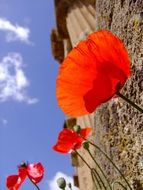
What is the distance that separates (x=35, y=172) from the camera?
2.40 meters

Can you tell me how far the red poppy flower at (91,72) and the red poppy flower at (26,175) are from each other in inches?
47.2

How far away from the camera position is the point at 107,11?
8.31ft

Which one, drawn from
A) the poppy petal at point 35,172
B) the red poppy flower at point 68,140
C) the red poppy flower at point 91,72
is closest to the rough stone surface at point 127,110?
the red poppy flower at point 68,140

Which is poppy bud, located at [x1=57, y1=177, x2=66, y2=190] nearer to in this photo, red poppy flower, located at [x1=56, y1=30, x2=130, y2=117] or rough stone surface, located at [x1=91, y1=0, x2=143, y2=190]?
rough stone surface, located at [x1=91, y1=0, x2=143, y2=190]

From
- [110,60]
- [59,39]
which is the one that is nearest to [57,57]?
[59,39]

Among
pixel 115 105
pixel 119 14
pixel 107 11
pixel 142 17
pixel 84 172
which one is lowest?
pixel 115 105

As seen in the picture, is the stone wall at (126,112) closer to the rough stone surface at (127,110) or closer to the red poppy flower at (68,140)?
the rough stone surface at (127,110)

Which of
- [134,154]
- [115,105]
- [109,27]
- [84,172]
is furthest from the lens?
[84,172]

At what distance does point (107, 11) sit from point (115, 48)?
1.33 m

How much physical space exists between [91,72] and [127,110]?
0.98 m

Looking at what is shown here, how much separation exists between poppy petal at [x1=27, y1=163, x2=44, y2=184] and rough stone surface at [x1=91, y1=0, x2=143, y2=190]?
42 cm

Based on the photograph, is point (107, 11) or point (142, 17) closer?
point (142, 17)

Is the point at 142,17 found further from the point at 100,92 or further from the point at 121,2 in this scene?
the point at 100,92

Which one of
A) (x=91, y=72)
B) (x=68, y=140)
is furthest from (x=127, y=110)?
(x=91, y=72)
